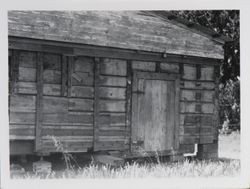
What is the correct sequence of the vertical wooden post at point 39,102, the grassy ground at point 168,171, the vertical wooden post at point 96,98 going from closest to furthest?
the grassy ground at point 168,171, the vertical wooden post at point 39,102, the vertical wooden post at point 96,98

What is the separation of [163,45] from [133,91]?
89 cm

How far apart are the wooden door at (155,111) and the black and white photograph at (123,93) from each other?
0.6 inches

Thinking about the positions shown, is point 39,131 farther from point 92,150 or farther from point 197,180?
point 197,180

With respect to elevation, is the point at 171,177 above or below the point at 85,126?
below

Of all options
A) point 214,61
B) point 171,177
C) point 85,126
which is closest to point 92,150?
point 85,126

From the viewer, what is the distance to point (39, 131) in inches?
271

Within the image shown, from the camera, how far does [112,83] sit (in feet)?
24.5

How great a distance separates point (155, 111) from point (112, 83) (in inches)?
34.2

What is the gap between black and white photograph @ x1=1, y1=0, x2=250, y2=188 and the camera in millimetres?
6633

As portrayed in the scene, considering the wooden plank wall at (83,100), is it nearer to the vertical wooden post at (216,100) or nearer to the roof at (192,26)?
the vertical wooden post at (216,100)

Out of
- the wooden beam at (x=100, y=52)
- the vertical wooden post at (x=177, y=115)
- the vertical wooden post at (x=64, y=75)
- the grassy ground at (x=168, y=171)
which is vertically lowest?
the grassy ground at (x=168, y=171)

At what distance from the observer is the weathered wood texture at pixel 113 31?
661 centimetres

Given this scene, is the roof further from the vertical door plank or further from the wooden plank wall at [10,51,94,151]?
the wooden plank wall at [10,51,94,151]

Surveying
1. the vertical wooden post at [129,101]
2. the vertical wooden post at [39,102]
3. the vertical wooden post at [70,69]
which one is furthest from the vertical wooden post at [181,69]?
the vertical wooden post at [39,102]
